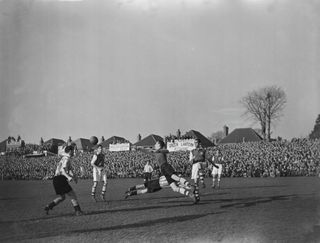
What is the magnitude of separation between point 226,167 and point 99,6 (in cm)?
2189

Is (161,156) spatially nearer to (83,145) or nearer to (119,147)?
(119,147)

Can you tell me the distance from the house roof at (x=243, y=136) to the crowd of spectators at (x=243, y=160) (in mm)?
12059

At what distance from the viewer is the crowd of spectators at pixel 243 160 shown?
26.6m

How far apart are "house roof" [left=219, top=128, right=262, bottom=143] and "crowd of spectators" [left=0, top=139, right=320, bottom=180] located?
39.6 feet

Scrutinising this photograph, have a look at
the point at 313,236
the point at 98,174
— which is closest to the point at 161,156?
the point at 98,174

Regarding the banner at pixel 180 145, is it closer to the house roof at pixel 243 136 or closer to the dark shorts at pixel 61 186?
the house roof at pixel 243 136

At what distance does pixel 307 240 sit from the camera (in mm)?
6242

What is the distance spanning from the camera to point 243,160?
28.9 metres

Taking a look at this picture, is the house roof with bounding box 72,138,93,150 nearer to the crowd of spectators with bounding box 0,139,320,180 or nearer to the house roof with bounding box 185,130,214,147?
the crowd of spectators with bounding box 0,139,320,180

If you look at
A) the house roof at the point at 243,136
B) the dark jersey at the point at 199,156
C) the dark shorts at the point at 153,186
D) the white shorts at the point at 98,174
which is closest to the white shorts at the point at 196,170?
the dark jersey at the point at 199,156

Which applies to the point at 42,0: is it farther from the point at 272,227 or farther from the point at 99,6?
the point at 272,227

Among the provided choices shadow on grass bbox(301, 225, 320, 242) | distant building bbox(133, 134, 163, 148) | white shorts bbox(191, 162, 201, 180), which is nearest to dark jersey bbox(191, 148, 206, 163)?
white shorts bbox(191, 162, 201, 180)

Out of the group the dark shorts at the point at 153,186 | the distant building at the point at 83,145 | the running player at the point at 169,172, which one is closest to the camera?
the running player at the point at 169,172

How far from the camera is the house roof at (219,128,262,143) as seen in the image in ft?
138
